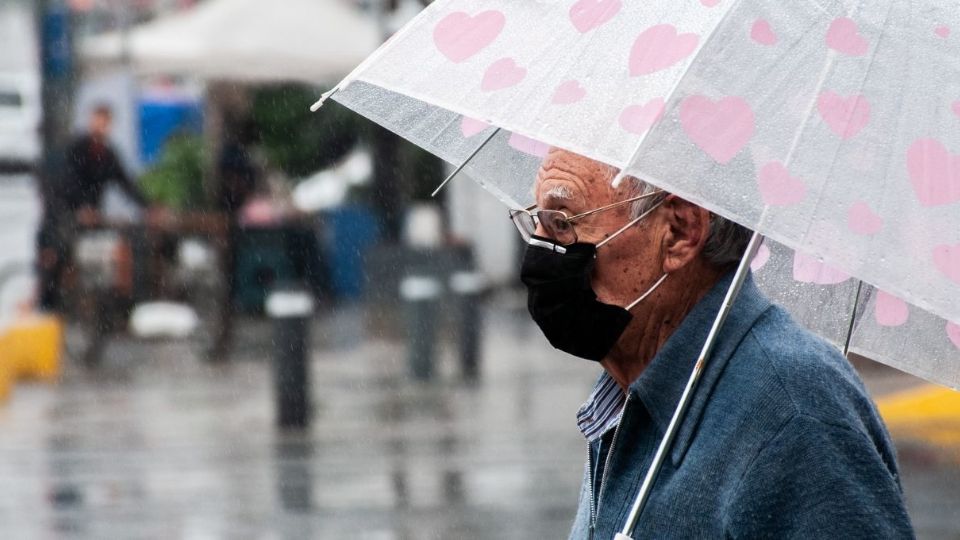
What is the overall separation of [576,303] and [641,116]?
1.24 ft

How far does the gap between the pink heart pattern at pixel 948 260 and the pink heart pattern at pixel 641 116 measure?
1.49 feet

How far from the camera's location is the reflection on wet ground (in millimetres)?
7961

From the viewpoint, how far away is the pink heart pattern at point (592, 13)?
95.7 inches

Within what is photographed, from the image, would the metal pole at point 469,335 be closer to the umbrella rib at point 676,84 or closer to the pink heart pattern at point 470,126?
Result: the pink heart pattern at point 470,126

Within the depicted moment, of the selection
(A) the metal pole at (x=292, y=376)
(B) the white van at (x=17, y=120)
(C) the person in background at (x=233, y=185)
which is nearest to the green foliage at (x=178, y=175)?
(B) the white van at (x=17, y=120)

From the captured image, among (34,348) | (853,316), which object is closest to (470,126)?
(853,316)

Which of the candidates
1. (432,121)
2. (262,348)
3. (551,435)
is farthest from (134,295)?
(432,121)

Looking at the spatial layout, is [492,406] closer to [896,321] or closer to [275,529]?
[275,529]

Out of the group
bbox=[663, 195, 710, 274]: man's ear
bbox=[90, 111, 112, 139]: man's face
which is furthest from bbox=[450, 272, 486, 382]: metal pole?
bbox=[663, 195, 710, 274]: man's ear

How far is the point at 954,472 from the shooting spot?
9.37m

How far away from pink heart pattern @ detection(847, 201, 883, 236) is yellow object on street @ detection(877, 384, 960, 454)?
832 centimetres

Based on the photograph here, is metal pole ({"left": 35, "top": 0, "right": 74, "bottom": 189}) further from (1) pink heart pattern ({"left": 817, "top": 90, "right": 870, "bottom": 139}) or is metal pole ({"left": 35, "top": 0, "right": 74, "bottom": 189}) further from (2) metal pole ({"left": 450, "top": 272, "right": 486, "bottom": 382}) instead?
(1) pink heart pattern ({"left": 817, "top": 90, "right": 870, "bottom": 139})

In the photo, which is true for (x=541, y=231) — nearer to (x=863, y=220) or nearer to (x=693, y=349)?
(x=693, y=349)

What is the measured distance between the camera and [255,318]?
721 inches
